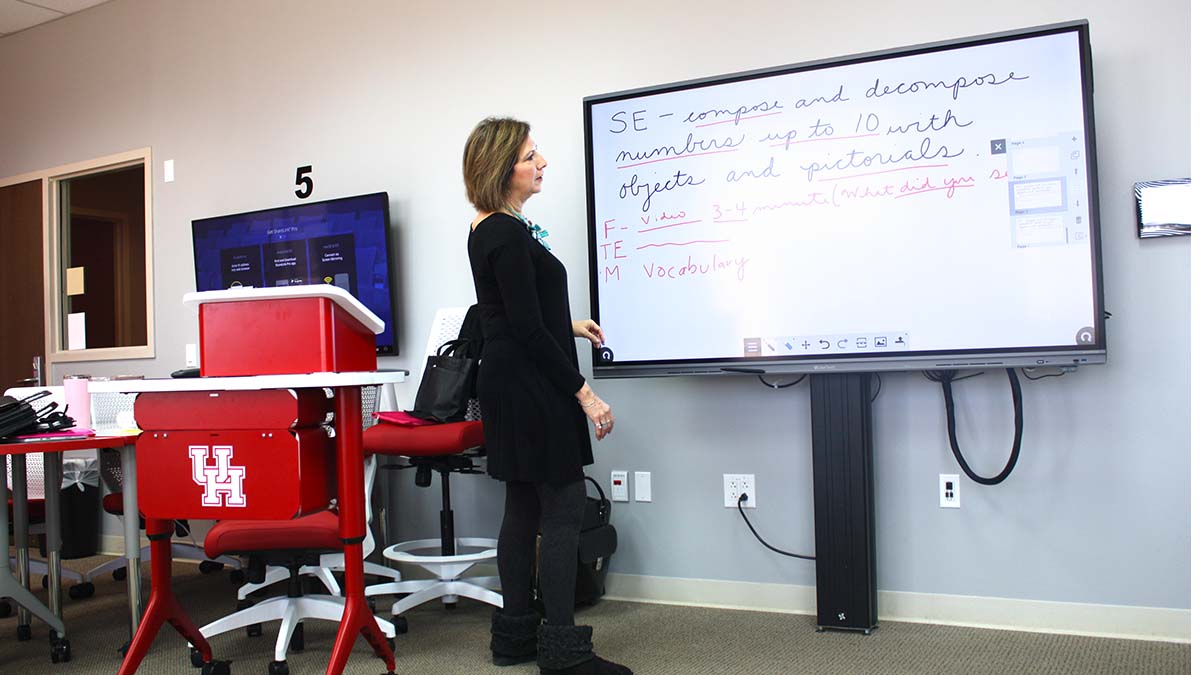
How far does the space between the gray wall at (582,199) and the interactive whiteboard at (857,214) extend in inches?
7.9

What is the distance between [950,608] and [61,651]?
2.62 meters

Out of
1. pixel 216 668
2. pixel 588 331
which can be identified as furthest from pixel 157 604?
pixel 588 331

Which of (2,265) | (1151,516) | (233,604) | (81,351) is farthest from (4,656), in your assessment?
(1151,516)

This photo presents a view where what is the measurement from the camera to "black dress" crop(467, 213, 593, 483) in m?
2.19

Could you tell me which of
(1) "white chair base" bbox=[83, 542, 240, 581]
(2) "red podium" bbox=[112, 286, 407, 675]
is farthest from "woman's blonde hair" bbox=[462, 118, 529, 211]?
(1) "white chair base" bbox=[83, 542, 240, 581]

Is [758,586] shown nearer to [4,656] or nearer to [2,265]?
[4,656]

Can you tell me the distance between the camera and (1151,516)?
2514 millimetres

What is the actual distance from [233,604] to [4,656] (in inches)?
28.4

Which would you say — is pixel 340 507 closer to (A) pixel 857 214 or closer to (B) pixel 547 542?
(B) pixel 547 542

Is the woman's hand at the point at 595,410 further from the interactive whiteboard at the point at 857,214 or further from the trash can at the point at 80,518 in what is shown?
the trash can at the point at 80,518

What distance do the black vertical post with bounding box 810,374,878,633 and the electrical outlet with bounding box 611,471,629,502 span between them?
73 centimetres

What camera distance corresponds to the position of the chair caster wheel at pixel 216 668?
2.38m

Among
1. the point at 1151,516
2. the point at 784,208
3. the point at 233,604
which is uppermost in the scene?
the point at 784,208

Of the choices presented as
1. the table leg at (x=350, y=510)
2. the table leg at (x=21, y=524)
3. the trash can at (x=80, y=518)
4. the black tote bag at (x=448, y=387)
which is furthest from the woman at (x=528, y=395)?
the trash can at (x=80, y=518)
